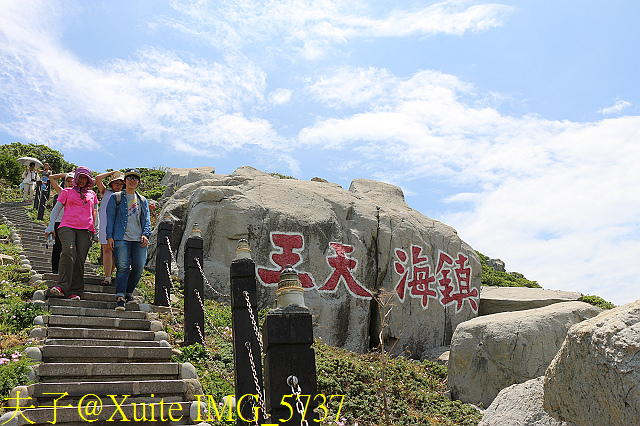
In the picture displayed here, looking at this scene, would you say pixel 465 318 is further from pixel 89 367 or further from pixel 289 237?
pixel 89 367

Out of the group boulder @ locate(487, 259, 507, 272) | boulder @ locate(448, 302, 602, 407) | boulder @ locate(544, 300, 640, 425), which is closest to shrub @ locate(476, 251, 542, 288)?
boulder @ locate(487, 259, 507, 272)

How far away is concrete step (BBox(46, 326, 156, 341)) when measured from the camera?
Answer: 566 centimetres

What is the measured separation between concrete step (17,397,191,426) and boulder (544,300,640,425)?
341 cm

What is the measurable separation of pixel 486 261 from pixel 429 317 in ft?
40.0

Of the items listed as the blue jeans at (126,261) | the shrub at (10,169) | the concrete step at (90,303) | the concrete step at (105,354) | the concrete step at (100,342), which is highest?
the shrub at (10,169)

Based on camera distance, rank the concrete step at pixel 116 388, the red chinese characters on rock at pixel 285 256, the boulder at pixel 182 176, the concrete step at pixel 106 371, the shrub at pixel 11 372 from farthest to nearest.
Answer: the boulder at pixel 182 176
the red chinese characters on rock at pixel 285 256
the concrete step at pixel 106 371
the concrete step at pixel 116 388
the shrub at pixel 11 372

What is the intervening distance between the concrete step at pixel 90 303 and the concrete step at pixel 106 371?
1908 mm

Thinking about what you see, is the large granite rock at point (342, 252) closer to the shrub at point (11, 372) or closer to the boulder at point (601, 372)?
the shrub at point (11, 372)

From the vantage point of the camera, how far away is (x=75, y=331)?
5.75 m

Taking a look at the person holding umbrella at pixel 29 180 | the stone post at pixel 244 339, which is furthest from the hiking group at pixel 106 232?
the person holding umbrella at pixel 29 180

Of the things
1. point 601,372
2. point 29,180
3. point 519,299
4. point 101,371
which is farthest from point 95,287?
point 29,180

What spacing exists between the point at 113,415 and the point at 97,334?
172 centimetres

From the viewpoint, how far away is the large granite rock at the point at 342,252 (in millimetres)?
11211

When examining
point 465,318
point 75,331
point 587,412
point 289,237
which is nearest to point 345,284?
point 289,237
